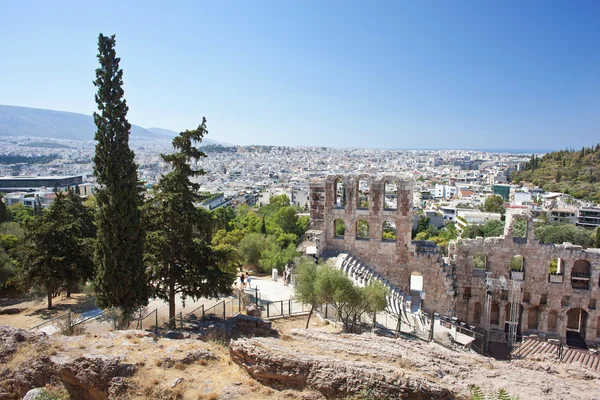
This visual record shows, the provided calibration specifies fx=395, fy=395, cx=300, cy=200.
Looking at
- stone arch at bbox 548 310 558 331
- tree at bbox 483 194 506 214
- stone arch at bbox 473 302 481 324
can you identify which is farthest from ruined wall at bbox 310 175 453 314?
tree at bbox 483 194 506 214

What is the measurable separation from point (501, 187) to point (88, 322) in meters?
125

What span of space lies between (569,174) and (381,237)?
11689 centimetres

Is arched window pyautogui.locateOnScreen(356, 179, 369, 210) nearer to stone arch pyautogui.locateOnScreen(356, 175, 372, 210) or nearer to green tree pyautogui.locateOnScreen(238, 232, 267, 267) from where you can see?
stone arch pyautogui.locateOnScreen(356, 175, 372, 210)

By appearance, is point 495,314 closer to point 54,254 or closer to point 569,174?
point 54,254

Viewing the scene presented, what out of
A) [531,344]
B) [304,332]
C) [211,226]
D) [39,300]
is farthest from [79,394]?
[531,344]

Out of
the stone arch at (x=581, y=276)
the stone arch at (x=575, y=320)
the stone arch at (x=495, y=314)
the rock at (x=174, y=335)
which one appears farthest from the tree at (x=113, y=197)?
the stone arch at (x=575, y=320)

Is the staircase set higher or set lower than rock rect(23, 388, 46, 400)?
lower

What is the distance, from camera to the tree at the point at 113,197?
1351 cm

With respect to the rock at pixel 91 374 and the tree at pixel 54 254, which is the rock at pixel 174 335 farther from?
the tree at pixel 54 254

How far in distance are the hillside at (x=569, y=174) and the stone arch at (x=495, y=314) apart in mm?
80465

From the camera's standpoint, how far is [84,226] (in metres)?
21.7

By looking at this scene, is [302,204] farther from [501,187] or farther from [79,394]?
[79,394]

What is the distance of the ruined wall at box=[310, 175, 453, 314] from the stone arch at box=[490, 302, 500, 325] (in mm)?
3724

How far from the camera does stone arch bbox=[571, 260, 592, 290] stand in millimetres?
22128
